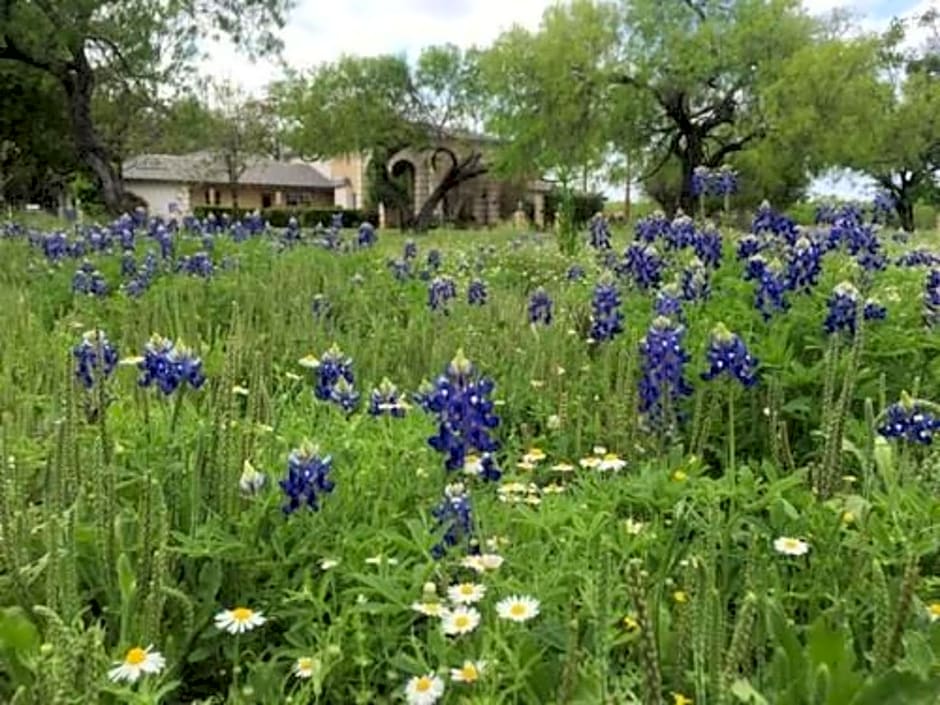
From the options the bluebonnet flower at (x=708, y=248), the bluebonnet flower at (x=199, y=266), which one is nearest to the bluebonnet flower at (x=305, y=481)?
the bluebonnet flower at (x=708, y=248)

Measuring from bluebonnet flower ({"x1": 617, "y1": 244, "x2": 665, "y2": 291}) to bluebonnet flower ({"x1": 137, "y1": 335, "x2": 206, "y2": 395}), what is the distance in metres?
2.30

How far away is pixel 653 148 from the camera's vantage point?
27844 mm

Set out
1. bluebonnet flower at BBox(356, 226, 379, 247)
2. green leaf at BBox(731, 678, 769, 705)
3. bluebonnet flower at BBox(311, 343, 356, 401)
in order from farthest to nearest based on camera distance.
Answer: bluebonnet flower at BBox(356, 226, 379, 247) → bluebonnet flower at BBox(311, 343, 356, 401) → green leaf at BBox(731, 678, 769, 705)

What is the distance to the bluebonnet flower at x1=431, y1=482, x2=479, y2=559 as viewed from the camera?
1.91 m

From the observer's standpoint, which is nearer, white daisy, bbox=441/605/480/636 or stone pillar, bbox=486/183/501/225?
white daisy, bbox=441/605/480/636

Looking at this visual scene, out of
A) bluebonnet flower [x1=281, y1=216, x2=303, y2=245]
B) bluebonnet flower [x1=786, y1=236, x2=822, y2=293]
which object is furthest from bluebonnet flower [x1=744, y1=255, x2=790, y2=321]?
bluebonnet flower [x1=281, y1=216, x2=303, y2=245]

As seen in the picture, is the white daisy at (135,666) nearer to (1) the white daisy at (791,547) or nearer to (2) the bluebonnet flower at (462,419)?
(2) the bluebonnet flower at (462,419)

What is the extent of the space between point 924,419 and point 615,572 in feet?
3.25

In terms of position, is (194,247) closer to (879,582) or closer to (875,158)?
(879,582)

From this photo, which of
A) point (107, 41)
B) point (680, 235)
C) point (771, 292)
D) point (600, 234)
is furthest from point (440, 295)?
point (107, 41)

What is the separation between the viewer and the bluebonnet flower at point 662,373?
8.21 ft

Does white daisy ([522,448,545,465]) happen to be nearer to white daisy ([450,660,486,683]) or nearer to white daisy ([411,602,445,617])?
white daisy ([411,602,445,617])

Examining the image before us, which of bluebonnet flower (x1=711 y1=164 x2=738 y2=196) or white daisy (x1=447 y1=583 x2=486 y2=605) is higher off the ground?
bluebonnet flower (x1=711 y1=164 x2=738 y2=196)

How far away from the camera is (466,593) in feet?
5.63
